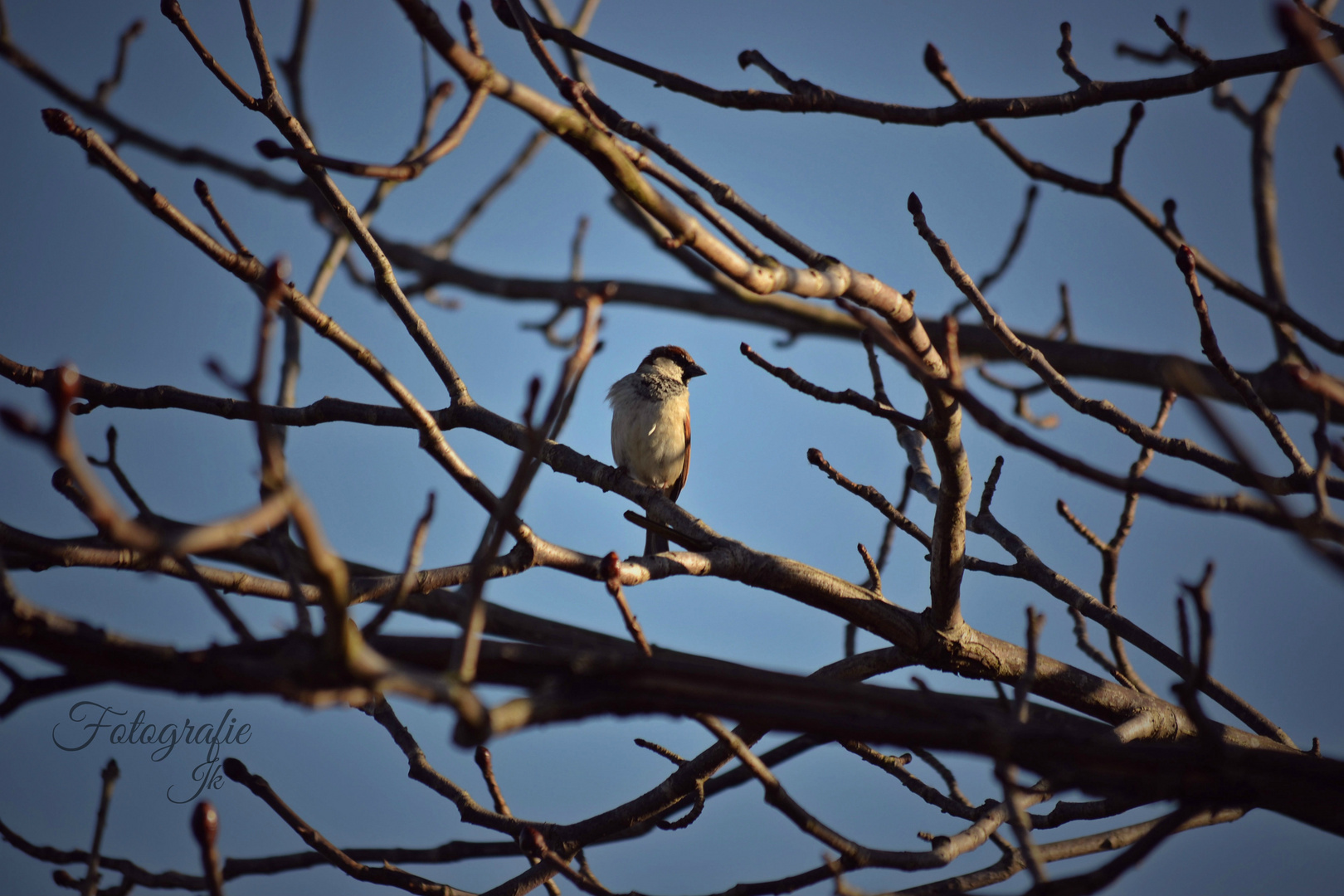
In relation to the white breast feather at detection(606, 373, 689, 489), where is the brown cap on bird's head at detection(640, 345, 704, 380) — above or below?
above

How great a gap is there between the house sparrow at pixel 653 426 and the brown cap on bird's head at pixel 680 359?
0.02 metres

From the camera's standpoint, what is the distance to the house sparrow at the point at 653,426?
6.47 m

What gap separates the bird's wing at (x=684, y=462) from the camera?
6770 millimetres

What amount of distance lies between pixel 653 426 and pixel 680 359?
841 mm

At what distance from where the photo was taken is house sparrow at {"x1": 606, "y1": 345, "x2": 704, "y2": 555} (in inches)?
255

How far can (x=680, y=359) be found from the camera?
279 inches

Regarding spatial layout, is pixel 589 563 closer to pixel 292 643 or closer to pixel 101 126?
pixel 292 643

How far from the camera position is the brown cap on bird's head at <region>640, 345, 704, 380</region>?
23.1 ft

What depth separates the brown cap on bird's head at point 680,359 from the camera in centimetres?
703

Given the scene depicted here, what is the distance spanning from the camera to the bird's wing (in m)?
6.77

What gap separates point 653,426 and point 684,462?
0.55 meters

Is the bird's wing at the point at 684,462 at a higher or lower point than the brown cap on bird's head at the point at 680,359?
lower

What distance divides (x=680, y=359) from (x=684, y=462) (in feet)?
2.57

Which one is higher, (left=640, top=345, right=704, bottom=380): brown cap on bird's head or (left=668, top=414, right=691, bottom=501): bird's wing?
(left=640, top=345, right=704, bottom=380): brown cap on bird's head
